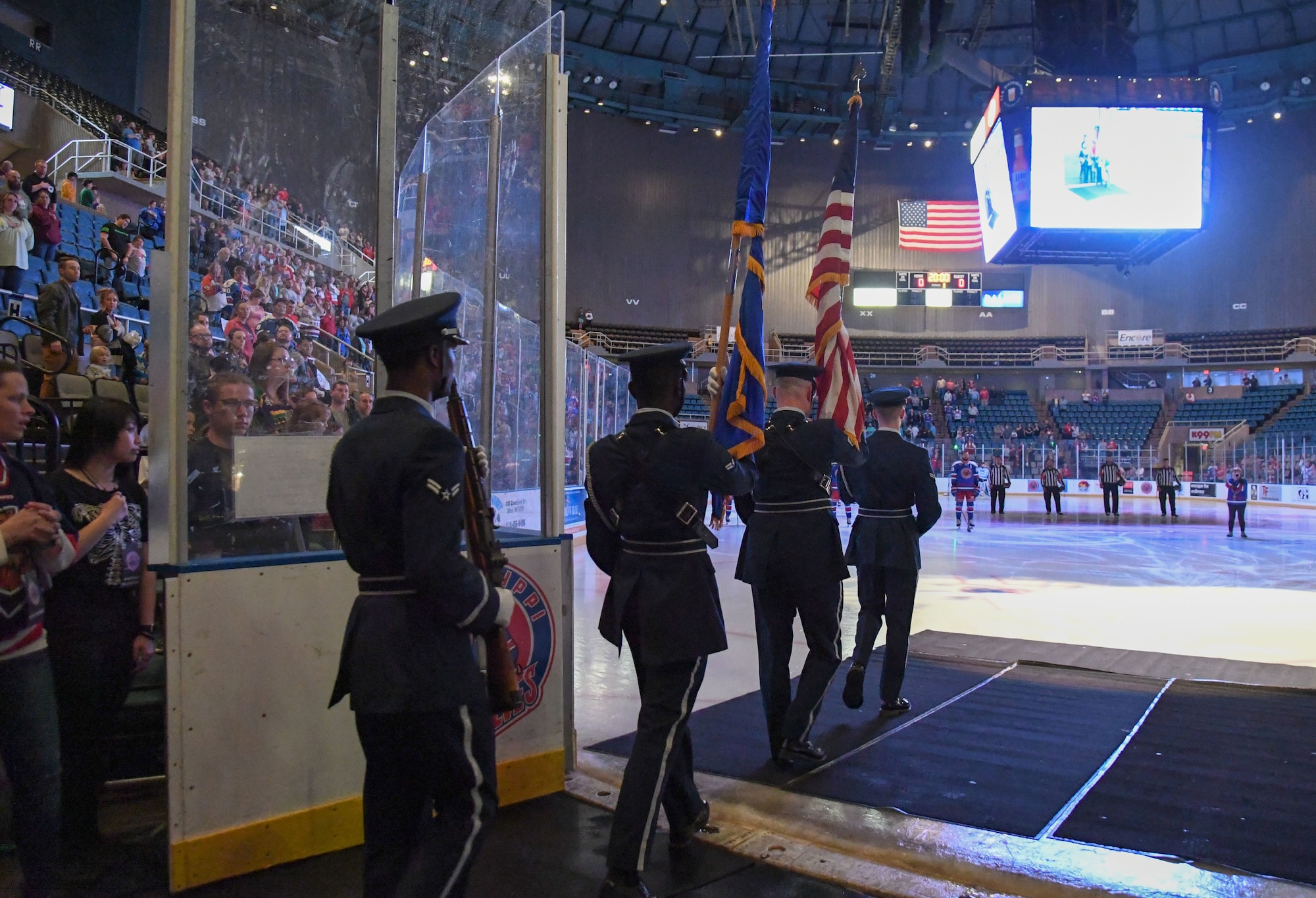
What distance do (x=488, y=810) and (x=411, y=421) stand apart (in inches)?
33.6

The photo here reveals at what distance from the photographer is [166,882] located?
2602 millimetres

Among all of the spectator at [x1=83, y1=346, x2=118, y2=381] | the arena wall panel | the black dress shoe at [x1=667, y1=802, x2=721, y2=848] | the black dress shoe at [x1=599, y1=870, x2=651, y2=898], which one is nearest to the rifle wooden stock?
the black dress shoe at [x1=599, y1=870, x2=651, y2=898]

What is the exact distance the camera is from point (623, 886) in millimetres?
2436

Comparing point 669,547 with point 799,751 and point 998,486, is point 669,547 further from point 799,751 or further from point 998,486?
point 998,486

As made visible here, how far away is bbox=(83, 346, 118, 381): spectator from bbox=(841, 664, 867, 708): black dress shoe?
186 inches

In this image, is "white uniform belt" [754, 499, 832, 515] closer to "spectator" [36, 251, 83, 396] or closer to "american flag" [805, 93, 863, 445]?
"american flag" [805, 93, 863, 445]

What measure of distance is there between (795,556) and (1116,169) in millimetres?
16055

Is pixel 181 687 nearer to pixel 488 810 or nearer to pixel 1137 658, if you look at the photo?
pixel 488 810

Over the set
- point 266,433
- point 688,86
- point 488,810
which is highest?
point 688,86

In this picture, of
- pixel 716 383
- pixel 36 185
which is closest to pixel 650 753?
pixel 716 383

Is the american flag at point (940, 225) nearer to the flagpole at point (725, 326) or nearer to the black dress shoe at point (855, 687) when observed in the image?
the black dress shoe at point (855, 687)

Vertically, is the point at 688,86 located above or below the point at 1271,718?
above

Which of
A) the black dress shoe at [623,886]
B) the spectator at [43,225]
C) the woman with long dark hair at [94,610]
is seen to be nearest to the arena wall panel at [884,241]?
the spectator at [43,225]

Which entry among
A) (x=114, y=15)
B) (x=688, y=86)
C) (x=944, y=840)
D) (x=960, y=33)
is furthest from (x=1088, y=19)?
(x=114, y=15)
